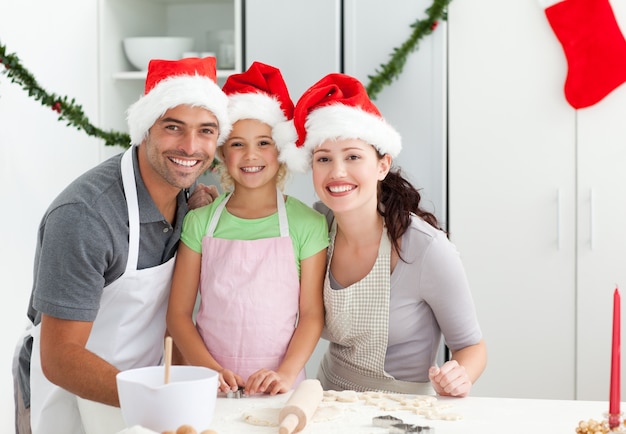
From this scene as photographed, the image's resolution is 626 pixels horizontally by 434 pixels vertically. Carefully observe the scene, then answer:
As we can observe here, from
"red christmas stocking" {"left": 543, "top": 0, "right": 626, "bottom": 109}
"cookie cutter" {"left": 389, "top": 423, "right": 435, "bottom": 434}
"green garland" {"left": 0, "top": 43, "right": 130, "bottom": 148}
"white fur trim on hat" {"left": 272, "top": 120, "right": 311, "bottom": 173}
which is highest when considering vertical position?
"red christmas stocking" {"left": 543, "top": 0, "right": 626, "bottom": 109}

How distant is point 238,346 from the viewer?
176 centimetres

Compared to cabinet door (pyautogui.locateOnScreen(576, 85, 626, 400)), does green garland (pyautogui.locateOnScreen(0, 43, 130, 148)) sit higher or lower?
higher

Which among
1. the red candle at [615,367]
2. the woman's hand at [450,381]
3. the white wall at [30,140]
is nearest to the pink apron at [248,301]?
the woman's hand at [450,381]

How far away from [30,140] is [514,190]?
1.61m

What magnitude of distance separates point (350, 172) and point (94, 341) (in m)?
0.65

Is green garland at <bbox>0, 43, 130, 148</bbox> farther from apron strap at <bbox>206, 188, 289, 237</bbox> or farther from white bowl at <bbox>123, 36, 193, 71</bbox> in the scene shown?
apron strap at <bbox>206, 188, 289, 237</bbox>

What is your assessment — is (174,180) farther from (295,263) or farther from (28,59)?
(28,59)

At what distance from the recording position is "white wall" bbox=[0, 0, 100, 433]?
8.68ft

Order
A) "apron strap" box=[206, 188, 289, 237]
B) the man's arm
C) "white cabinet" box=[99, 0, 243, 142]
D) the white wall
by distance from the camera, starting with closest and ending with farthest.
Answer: the man's arm → "apron strap" box=[206, 188, 289, 237] → the white wall → "white cabinet" box=[99, 0, 243, 142]

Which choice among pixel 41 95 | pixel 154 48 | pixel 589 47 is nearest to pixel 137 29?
pixel 154 48

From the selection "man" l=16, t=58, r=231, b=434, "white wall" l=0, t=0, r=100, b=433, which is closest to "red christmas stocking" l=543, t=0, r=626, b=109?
"man" l=16, t=58, r=231, b=434

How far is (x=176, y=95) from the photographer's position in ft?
5.88

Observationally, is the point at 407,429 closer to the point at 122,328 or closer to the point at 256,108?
the point at 122,328

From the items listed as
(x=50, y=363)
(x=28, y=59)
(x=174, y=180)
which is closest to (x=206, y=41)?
(x=28, y=59)
